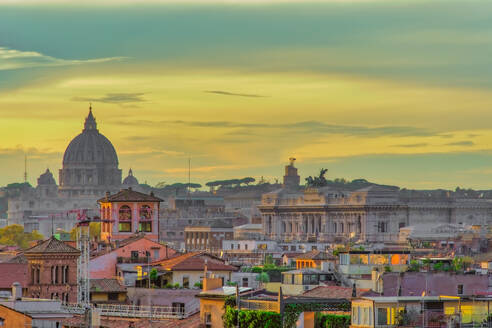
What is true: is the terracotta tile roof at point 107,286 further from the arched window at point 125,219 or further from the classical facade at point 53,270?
the arched window at point 125,219

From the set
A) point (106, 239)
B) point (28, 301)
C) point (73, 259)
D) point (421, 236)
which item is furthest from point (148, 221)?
point (421, 236)

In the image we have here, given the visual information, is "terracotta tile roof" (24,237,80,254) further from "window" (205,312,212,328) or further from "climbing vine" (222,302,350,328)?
"climbing vine" (222,302,350,328)

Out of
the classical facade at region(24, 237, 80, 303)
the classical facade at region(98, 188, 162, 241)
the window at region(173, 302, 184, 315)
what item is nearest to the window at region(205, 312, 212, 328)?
the window at region(173, 302, 184, 315)

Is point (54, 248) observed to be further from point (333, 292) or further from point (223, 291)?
point (223, 291)

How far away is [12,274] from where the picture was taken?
73.8 meters

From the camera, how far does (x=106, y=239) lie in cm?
9694

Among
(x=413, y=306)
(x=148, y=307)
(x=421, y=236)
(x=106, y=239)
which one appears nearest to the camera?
(x=413, y=306)

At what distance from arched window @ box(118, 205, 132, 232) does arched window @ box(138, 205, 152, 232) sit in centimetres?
52

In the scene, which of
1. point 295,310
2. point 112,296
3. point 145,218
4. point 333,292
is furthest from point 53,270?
point 145,218

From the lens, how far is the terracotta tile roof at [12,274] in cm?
7194

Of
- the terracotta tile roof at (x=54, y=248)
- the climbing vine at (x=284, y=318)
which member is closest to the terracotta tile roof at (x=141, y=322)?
the climbing vine at (x=284, y=318)

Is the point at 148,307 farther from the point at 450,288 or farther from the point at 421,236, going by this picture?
the point at 421,236

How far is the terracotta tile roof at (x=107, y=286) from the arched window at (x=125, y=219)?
23.0 meters

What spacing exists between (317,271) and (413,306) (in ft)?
80.8
